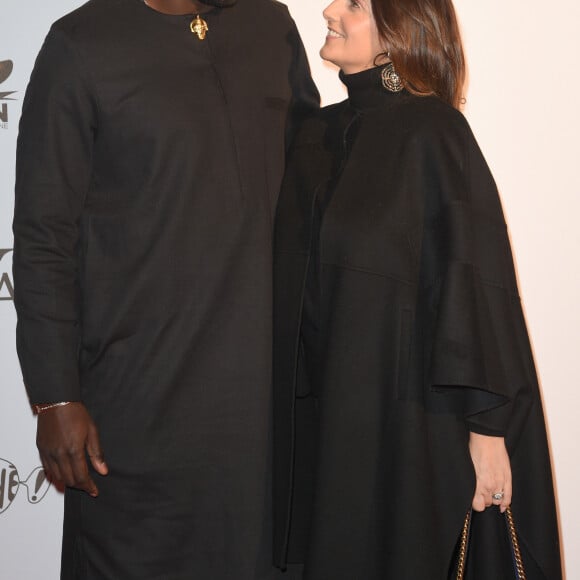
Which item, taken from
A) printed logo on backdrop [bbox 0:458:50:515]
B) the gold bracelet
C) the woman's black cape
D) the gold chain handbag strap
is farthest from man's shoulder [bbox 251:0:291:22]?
printed logo on backdrop [bbox 0:458:50:515]

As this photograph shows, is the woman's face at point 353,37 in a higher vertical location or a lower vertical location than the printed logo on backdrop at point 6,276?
higher

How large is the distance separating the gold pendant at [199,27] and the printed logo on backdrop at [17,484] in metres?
1.32

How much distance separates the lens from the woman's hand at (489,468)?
5.57ft

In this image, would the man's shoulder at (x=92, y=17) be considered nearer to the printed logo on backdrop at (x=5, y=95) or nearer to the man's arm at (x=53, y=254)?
the man's arm at (x=53, y=254)

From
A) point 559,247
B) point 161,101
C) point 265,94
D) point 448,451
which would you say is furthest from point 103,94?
point 559,247

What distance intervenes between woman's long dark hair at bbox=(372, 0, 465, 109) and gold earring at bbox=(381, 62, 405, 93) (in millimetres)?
21

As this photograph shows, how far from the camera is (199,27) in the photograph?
6.01 ft

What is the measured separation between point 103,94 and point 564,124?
131cm

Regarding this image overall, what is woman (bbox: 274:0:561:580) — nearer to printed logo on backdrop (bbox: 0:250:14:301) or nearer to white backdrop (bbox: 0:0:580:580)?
white backdrop (bbox: 0:0:580:580)

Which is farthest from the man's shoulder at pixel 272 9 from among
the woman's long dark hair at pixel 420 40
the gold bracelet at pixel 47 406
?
the gold bracelet at pixel 47 406

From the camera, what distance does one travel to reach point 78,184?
1.73m

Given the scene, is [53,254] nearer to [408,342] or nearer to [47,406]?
[47,406]

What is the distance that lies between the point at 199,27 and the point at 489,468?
3.52ft

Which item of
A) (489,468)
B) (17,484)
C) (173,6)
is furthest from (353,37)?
(17,484)
